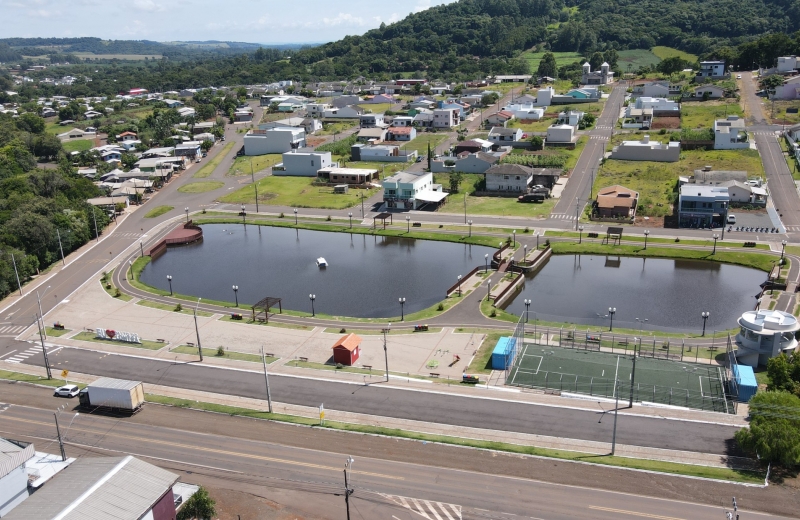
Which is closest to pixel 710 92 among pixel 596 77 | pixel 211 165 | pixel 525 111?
pixel 525 111

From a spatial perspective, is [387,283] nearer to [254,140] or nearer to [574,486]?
[574,486]

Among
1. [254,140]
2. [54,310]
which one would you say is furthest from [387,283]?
[254,140]

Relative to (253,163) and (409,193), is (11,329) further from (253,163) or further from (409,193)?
(253,163)

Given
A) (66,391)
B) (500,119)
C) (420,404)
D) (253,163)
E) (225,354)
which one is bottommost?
(225,354)

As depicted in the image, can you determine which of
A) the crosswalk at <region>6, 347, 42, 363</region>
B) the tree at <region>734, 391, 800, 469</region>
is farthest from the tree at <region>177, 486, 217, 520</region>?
the crosswalk at <region>6, 347, 42, 363</region>

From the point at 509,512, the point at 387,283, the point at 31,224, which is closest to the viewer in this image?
the point at 509,512
